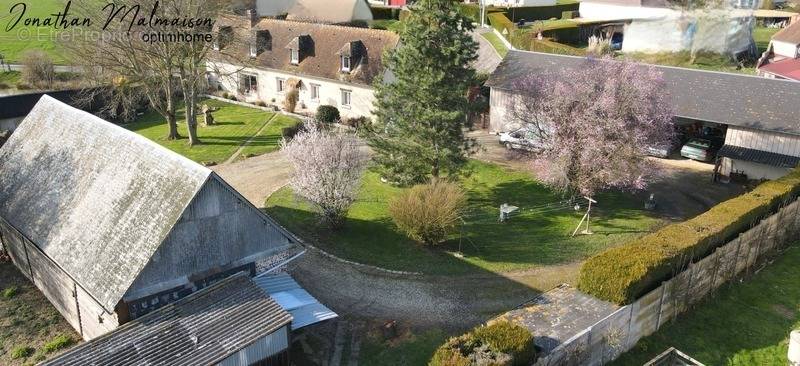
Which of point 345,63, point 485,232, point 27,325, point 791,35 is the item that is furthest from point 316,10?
point 27,325

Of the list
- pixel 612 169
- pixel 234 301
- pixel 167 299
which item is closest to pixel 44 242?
pixel 167 299

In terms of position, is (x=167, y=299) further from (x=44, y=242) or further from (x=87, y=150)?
(x=87, y=150)

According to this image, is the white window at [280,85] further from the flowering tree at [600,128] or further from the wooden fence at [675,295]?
the wooden fence at [675,295]

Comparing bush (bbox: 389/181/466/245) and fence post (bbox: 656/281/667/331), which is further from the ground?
bush (bbox: 389/181/466/245)

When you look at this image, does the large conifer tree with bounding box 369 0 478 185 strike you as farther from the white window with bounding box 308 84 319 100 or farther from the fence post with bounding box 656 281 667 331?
the white window with bounding box 308 84 319 100

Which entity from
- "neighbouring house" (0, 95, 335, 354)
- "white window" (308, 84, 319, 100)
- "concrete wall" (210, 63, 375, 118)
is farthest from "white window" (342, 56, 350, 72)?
"neighbouring house" (0, 95, 335, 354)
